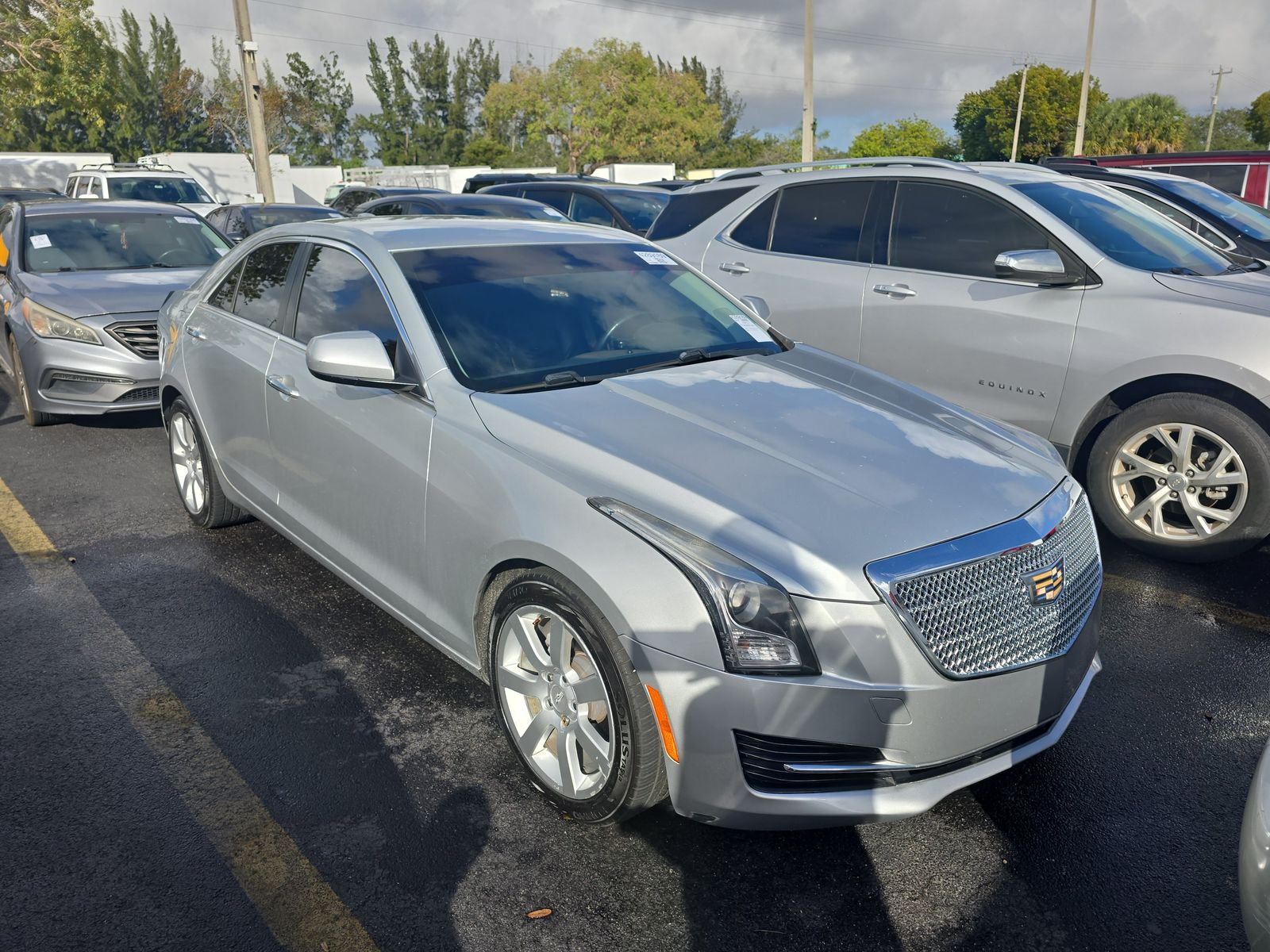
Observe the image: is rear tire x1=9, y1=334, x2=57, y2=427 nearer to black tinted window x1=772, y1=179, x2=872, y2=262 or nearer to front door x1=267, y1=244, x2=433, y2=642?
front door x1=267, y1=244, x2=433, y2=642

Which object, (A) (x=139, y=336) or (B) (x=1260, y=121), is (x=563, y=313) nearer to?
(A) (x=139, y=336)

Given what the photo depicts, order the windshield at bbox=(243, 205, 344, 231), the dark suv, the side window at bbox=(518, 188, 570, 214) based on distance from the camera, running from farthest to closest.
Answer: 1. the windshield at bbox=(243, 205, 344, 231)
2. the side window at bbox=(518, 188, 570, 214)
3. the dark suv

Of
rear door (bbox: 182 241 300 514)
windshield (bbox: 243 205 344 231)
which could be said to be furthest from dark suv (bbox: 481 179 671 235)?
rear door (bbox: 182 241 300 514)

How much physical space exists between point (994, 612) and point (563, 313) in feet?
6.29

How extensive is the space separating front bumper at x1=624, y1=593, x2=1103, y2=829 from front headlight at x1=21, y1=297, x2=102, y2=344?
5.99 m

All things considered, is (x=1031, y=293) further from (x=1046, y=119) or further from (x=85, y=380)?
(x=1046, y=119)

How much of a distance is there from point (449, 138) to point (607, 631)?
299 feet

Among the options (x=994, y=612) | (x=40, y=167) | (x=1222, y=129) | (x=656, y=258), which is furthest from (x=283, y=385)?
(x=1222, y=129)

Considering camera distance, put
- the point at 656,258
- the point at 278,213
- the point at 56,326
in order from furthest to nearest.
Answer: the point at 278,213 < the point at 56,326 < the point at 656,258

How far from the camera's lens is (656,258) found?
14.5 ft

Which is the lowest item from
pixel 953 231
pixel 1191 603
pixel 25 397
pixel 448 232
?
pixel 1191 603

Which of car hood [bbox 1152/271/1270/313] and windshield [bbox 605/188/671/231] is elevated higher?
car hood [bbox 1152/271/1270/313]

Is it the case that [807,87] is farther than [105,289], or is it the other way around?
[807,87]

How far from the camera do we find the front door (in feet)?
11.2
